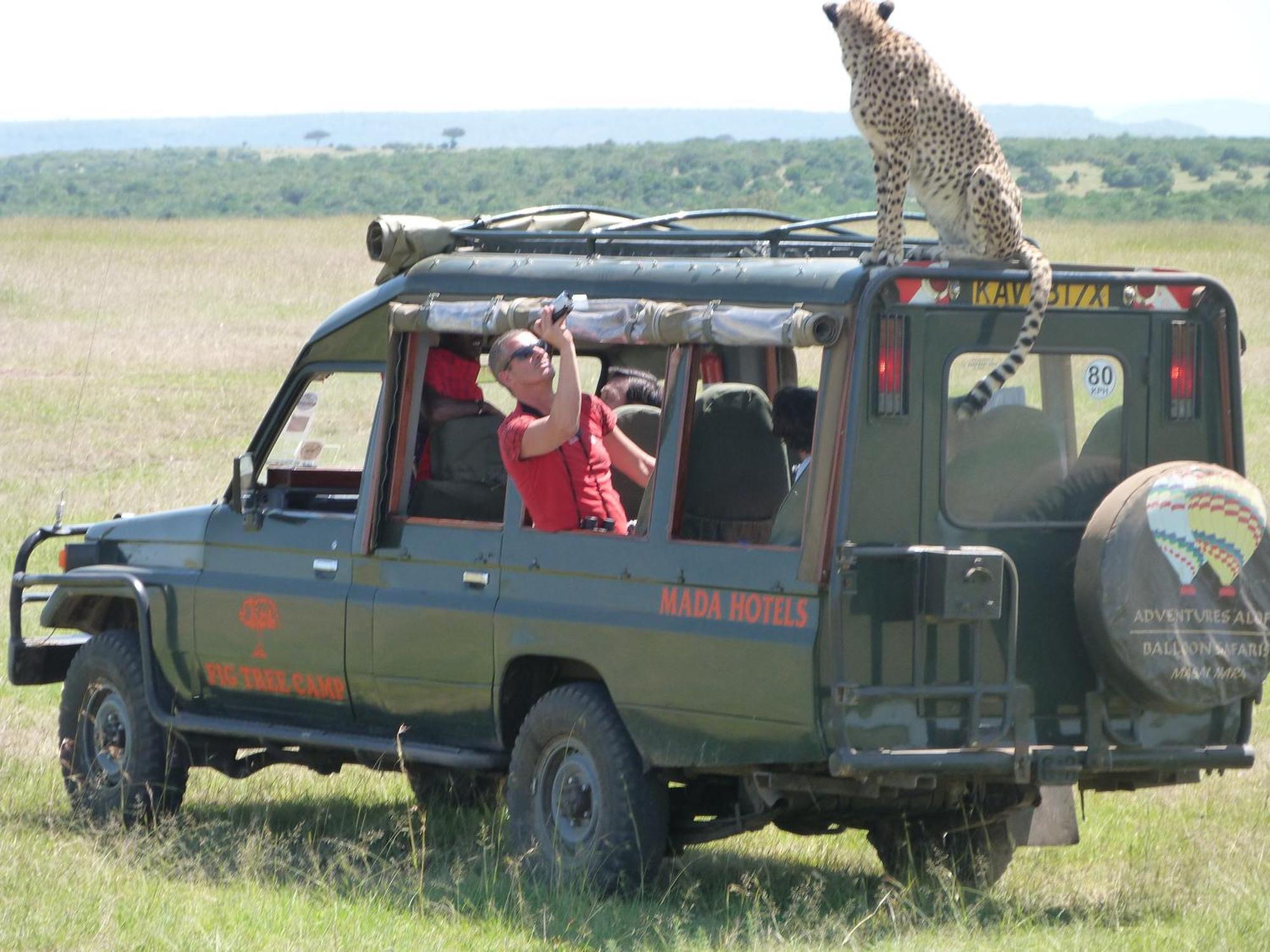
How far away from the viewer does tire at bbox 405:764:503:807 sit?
8.38m

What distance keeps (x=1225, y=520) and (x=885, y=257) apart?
4.08 feet

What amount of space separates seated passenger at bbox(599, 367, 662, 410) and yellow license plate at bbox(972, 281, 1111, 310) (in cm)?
193

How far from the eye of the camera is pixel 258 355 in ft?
83.9

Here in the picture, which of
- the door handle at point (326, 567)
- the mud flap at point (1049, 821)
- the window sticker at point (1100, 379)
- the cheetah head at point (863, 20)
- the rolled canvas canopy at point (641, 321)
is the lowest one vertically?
the mud flap at point (1049, 821)

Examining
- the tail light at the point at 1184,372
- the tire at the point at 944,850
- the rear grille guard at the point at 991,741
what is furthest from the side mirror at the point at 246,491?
the tail light at the point at 1184,372

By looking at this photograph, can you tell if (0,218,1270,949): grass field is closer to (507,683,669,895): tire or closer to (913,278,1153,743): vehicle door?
(507,683,669,895): tire

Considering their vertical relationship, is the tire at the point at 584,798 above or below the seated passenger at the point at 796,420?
below

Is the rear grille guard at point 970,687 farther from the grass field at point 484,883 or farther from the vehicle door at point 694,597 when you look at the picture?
the grass field at point 484,883

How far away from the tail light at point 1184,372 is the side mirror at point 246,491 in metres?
3.27

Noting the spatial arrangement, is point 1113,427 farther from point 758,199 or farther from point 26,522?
point 758,199

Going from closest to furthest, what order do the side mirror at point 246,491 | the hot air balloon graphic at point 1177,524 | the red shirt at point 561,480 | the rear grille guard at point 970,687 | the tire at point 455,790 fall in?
the rear grille guard at point 970,687, the hot air balloon graphic at point 1177,524, the red shirt at point 561,480, the side mirror at point 246,491, the tire at point 455,790

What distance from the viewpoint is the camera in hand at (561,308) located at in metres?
6.47

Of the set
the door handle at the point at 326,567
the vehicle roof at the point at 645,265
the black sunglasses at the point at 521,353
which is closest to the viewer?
the vehicle roof at the point at 645,265

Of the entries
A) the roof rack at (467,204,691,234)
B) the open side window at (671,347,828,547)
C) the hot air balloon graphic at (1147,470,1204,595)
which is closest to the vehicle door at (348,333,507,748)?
the roof rack at (467,204,691,234)
